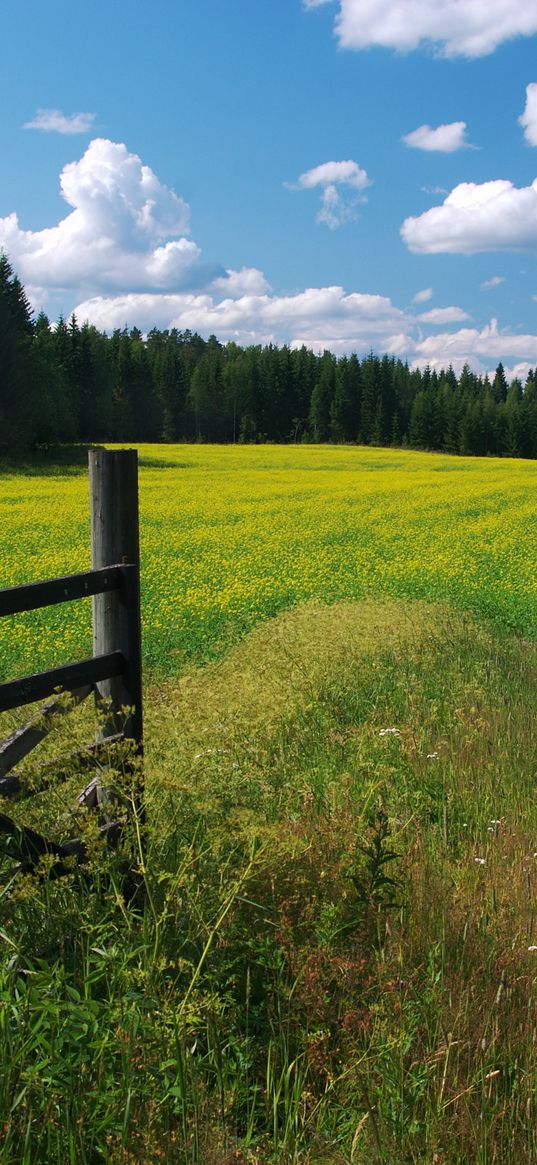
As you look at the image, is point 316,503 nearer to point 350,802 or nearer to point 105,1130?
point 350,802

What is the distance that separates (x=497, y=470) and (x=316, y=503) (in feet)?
76.7

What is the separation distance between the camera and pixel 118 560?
13.8 ft

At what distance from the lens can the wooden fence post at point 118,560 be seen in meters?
4.13

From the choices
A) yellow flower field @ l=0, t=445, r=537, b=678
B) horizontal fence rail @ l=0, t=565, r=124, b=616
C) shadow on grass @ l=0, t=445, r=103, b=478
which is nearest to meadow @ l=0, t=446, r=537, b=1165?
horizontal fence rail @ l=0, t=565, r=124, b=616

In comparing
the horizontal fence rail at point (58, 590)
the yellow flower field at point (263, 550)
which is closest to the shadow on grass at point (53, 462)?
the yellow flower field at point (263, 550)

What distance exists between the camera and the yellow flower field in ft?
37.8

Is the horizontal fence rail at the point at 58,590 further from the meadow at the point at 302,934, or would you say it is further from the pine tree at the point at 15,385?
the pine tree at the point at 15,385

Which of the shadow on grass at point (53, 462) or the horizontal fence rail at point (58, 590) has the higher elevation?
the shadow on grass at point (53, 462)

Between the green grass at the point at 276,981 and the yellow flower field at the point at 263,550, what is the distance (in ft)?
16.4

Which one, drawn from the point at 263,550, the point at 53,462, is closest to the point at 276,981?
the point at 263,550

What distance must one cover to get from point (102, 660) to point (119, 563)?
47 centimetres

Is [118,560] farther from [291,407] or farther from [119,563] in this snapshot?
[291,407]

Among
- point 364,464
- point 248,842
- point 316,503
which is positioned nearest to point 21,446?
point 364,464

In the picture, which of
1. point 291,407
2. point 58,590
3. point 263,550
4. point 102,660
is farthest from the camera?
point 291,407
